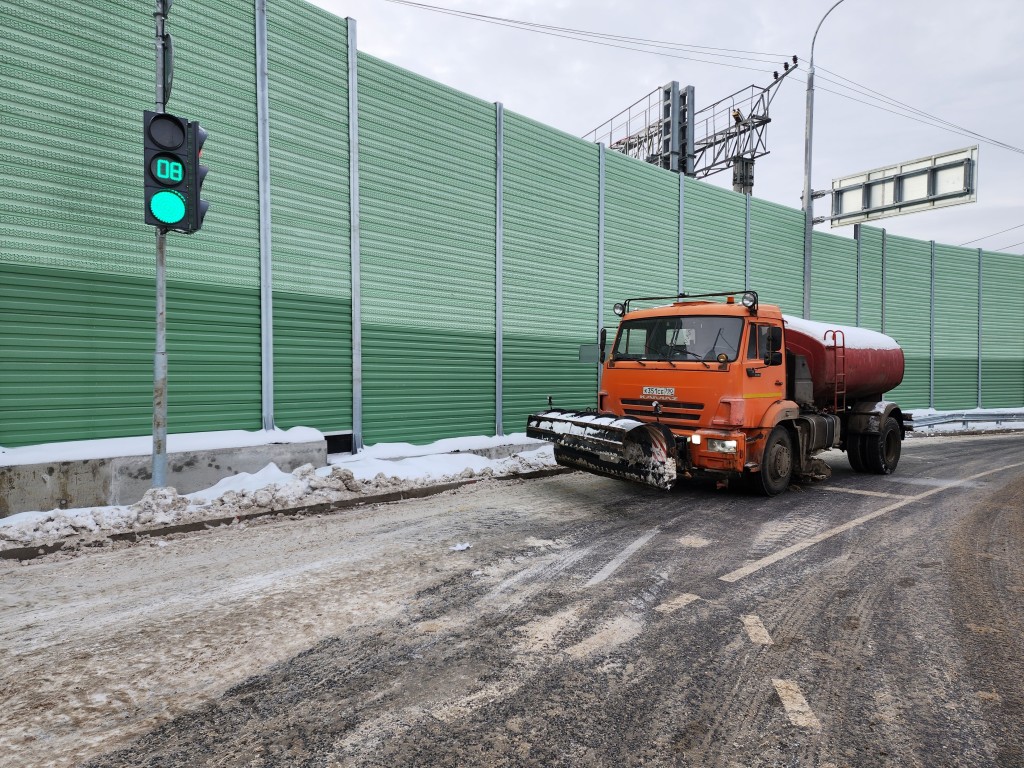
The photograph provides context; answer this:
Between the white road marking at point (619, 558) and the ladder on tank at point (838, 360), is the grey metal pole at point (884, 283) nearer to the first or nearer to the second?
the ladder on tank at point (838, 360)

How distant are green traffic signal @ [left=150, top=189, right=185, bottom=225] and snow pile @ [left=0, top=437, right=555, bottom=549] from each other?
306 centimetres

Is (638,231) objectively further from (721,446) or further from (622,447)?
(622,447)

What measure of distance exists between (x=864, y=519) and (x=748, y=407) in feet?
6.22

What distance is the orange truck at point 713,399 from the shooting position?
7445 millimetres

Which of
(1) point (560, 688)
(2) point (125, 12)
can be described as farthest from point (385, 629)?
(2) point (125, 12)

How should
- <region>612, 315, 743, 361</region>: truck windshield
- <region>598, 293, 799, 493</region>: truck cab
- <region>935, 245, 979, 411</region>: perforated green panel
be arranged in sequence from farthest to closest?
1. <region>935, 245, 979, 411</region>: perforated green panel
2. <region>612, 315, 743, 361</region>: truck windshield
3. <region>598, 293, 799, 493</region>: truck cab

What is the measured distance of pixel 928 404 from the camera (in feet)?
74.6

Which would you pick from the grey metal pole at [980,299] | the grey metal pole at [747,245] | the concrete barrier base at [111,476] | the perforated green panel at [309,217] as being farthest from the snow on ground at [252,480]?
the grey metal pole at [980,299]

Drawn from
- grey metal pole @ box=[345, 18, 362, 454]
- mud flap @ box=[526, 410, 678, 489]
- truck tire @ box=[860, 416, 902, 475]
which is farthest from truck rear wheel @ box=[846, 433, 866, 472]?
grey metal pole @ box=[345, 18, 362, 454]

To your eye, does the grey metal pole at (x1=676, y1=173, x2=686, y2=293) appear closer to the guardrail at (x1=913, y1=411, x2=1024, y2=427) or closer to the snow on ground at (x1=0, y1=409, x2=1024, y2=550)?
the snow on ground at (x1=0, y1=409, x2=1024, y2=550)

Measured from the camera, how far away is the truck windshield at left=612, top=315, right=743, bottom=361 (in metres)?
7.82

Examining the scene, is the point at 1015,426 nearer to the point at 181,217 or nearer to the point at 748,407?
the point at 748,407

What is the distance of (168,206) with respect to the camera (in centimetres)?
625

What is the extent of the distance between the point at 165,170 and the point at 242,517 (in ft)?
13.1
